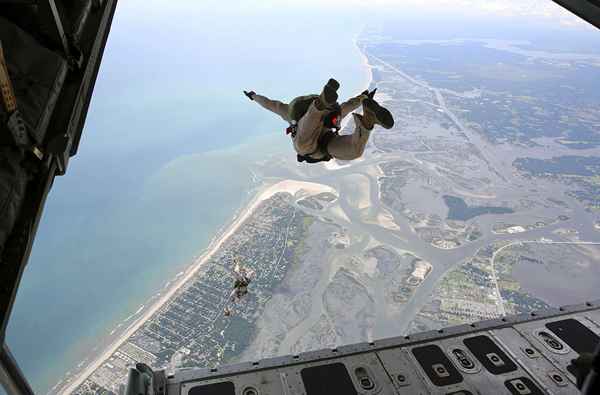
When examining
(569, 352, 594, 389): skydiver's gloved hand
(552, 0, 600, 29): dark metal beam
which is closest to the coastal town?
(569, 352, 594, 389): skydiver's gloved hand

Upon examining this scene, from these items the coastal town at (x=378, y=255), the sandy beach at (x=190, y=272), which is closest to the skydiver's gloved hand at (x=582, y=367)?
the coastal town at (x=378, y=255)

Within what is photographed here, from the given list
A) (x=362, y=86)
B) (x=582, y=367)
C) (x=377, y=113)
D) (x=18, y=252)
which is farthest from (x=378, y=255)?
(x=362, y=86)

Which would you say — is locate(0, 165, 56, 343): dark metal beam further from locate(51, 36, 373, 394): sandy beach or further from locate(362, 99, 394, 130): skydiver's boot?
locate(51, 36, 373, 394): sandy beach

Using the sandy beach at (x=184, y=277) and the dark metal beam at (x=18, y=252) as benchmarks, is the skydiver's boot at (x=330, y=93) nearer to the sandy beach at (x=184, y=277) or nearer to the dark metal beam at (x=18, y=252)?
the dark metal beam at (x=18, y=252)

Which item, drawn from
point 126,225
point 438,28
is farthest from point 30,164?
point 438,28

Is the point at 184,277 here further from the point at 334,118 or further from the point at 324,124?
the point at 334,118
